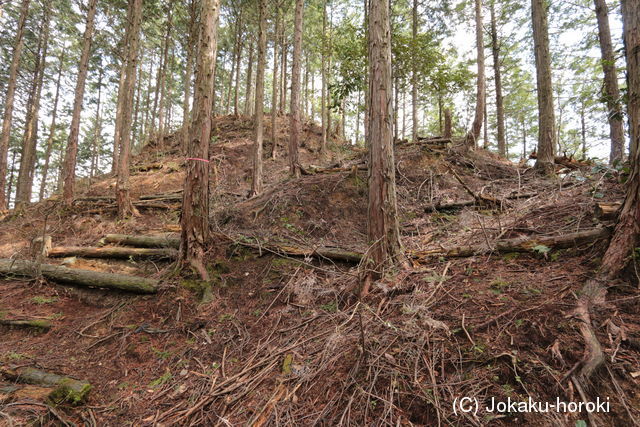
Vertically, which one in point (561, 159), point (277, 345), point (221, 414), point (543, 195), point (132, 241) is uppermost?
point (561, 159)

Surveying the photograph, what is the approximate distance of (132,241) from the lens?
5871mm

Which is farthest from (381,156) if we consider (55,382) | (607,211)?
(55,382)

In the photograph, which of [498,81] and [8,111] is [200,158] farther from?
[498,81]

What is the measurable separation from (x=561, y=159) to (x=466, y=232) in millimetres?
5109

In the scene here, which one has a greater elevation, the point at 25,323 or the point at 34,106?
the point at 34,106

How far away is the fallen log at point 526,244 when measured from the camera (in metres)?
3.06

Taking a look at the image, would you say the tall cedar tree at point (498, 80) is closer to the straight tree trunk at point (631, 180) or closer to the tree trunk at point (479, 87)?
the tree trunk at point (479, 87)

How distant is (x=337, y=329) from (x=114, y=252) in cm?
490

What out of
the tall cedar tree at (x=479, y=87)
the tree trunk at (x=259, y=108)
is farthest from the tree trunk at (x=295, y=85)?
the tall cedar tree at (x=479, y=87)

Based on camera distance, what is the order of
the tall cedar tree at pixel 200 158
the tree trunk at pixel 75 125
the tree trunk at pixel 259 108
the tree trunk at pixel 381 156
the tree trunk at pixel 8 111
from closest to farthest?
the tree trunk at pixel 381 156 < the tall cedar tree at pixel 200 158 < the tree trunk at pixel 259 108 < the tree trunk at pixel 75 125 < the tree trunk at pixel 8 111

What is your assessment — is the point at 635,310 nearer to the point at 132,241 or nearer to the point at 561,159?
the point at 561,159

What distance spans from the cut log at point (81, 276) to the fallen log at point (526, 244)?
400 cm

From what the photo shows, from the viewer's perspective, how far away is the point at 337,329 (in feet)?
9.14

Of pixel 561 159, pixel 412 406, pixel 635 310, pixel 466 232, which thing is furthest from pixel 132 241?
pixel 561 159
